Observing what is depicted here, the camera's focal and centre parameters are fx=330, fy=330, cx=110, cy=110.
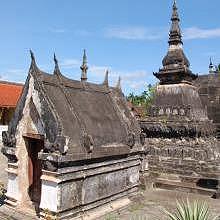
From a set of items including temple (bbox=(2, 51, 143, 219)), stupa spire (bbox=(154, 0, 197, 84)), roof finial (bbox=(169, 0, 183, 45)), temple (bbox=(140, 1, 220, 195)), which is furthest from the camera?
roof finial (bbox=(169, 0, 183, 45))

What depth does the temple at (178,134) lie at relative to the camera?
39.1 ft

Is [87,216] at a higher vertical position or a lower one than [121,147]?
lower

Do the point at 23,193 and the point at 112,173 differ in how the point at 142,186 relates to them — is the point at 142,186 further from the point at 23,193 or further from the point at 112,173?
the point at 23,193

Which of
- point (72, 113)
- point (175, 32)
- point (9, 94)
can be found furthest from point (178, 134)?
point (9, 94)

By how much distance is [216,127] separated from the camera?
1446 cm

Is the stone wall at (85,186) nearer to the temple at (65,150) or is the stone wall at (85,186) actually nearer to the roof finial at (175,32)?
the temple at (65,150)

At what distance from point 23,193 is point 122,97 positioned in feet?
15.3

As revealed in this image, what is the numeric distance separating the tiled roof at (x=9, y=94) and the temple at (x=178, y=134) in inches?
623

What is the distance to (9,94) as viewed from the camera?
27.8 m

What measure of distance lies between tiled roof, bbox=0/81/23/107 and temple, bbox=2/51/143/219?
1768 cm

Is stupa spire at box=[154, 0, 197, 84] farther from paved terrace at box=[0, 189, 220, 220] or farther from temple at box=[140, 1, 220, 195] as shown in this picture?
paved terrace at box=[0, 189, 220, 220]

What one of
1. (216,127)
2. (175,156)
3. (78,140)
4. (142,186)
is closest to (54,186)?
(78,140)

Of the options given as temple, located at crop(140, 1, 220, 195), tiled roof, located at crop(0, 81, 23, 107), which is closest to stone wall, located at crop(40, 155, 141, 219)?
temple, located at crop(140, 1, 220, 195)

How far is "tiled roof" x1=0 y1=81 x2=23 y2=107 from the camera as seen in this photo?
26.2 metres
